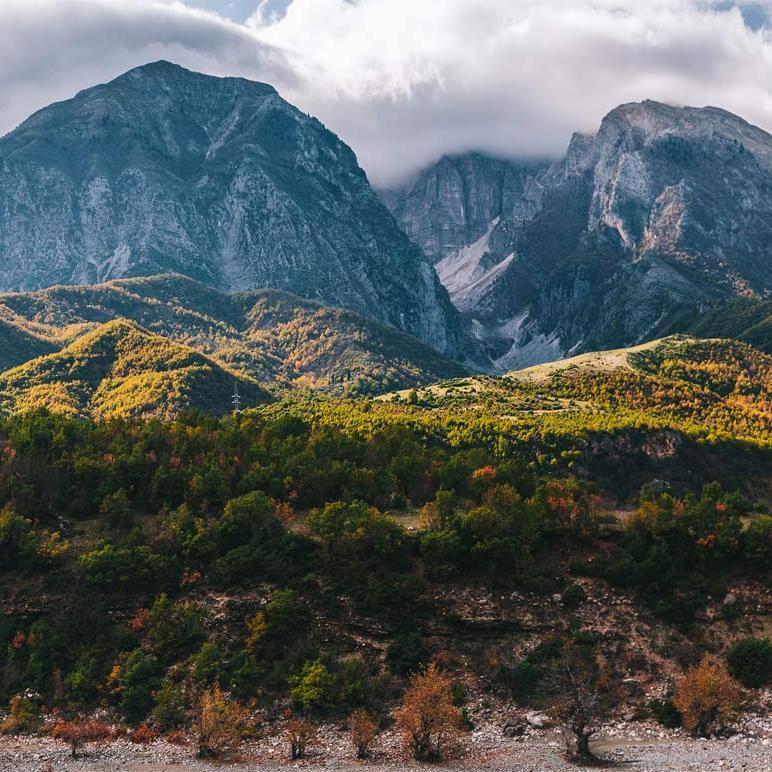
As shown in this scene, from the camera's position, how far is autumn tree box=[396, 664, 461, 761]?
8225 cm

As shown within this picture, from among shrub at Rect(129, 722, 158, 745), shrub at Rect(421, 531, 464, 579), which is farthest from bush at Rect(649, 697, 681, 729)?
shrub at Rect(129, 722, 158, 745)

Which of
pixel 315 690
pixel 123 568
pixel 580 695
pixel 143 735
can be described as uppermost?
pixel 123 568

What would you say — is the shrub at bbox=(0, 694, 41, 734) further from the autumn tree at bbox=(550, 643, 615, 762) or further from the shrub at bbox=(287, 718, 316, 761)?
the autumn tree at bbox=(550, 643, 615, 762)

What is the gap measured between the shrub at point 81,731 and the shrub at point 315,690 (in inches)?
752

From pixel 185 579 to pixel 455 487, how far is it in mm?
45445

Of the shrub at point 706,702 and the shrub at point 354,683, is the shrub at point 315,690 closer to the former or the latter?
the shrub at point 354,683

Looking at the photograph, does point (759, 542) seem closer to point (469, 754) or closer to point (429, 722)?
point (469, 754)

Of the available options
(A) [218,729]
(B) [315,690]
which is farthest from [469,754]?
(A) [218,729]

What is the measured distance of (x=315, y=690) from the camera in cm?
9044

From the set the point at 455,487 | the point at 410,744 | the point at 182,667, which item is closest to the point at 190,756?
the point at 182,667

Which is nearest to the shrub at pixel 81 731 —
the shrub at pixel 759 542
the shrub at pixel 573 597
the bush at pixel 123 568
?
the bush at pixel 123 568

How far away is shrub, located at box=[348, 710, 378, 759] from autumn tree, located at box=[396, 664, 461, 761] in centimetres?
305

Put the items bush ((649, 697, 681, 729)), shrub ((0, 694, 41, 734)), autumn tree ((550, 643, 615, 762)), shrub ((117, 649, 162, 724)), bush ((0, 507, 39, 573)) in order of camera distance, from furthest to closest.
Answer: bush ((0, 507, 39, 573))
shrub ((117, 649, 162, 724))
shrub ((0, 694, 41, 734))
bush ((649, 697, 681, 729))
autumn tree ((550, 643, 615, 762))

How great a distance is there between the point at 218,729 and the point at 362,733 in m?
14.1
